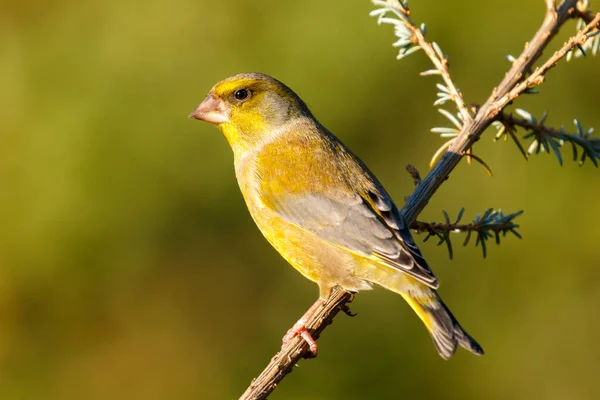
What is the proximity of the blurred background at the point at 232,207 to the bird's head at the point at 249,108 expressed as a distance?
70cm

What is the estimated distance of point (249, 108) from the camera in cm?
493

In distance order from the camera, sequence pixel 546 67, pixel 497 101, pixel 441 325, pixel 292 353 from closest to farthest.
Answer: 1. pixel 292 353
2. pixel 546 67
3. pixel 497 101
4. pixel 441 325

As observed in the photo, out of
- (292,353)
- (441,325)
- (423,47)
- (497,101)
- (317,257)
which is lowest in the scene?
(441,325)

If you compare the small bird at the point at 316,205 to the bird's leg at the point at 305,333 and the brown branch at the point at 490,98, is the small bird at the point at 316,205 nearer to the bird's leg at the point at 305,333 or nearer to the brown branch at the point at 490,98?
the bird's leg at the point at 305,333

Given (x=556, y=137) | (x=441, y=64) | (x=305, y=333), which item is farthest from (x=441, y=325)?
(x=441, y=64)

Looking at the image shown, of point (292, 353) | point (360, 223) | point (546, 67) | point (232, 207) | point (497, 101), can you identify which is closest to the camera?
point (292, 353)

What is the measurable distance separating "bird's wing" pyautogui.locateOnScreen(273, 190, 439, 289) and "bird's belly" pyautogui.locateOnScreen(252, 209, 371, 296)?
1.5 inches

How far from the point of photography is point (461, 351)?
5219mm

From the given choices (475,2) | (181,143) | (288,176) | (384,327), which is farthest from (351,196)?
(475,2)

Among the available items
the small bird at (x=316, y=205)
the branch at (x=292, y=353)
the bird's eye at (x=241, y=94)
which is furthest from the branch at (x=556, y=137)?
the bird's eye at (x=241, y=94)

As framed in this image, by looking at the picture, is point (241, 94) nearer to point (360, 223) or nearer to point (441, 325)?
point (360, 223)

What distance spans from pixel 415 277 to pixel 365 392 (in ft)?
4.88

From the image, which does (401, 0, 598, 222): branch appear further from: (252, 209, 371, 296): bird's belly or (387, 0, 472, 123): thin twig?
(252, 209, 371, 296): bird's belly

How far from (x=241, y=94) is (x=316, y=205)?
892 mm
